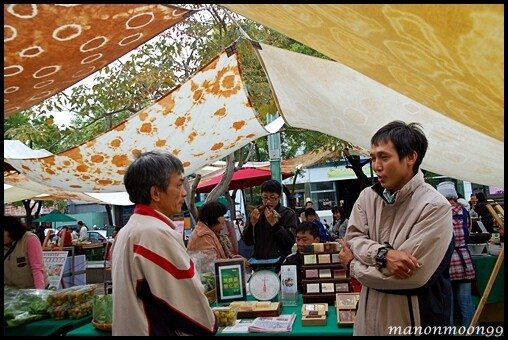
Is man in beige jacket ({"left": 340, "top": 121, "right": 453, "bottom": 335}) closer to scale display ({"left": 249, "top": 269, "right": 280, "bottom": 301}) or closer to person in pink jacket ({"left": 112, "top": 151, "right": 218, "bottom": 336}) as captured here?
person in pink jacket ({"left": 112, "top": 151, "right": 218, "bottom": 336})

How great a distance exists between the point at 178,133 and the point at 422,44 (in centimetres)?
314

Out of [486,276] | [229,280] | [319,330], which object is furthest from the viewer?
[486,276]

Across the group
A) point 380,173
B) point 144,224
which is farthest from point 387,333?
point 144,224

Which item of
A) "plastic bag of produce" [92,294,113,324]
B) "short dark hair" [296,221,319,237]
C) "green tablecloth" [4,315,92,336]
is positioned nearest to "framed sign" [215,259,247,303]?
"plastic bag of produce" [92,294,113,324]

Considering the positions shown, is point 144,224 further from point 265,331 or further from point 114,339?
point 265,331

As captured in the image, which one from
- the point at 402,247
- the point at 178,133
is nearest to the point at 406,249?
the point at 402,247

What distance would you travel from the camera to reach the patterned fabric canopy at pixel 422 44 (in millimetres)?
1520

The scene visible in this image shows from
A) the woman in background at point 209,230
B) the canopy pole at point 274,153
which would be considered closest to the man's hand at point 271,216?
the woman in background at point 209,230

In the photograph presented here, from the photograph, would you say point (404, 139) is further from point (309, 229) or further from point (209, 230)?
point (209, 230)

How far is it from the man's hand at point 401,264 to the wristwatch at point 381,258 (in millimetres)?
29

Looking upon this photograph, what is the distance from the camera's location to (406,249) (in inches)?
71.7

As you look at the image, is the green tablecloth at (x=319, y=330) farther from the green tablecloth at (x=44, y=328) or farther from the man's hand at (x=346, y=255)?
the green tablecloth at (x=44, y=328)

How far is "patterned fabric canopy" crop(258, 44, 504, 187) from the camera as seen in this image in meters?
3.46

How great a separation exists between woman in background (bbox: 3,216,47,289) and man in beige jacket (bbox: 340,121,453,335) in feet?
9.05
